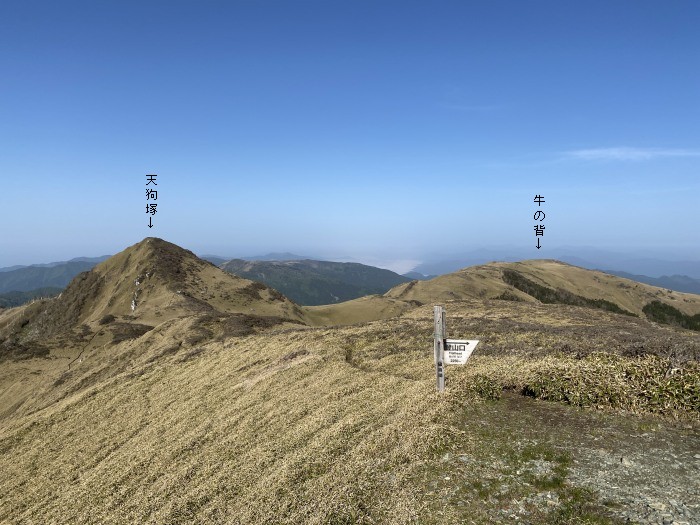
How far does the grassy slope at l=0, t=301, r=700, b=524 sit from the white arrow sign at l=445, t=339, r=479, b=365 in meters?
1.77

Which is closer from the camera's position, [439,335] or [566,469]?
[566,469]

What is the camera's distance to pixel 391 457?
1239cm

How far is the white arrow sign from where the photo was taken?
14250 mm

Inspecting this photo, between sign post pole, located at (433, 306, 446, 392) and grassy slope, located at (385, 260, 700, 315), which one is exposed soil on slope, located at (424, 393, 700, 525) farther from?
grassy slope, located at (385, 260, 700, 315)

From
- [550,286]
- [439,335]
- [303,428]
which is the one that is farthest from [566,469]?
[550,286]

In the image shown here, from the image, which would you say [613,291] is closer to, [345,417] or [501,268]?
[501,268]

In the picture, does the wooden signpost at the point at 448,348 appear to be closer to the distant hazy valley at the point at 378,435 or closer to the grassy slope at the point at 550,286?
the distant hazy valley at the point at 378,435

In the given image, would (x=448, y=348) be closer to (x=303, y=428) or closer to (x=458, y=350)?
(x=458, y=350)

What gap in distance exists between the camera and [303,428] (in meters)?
16.3

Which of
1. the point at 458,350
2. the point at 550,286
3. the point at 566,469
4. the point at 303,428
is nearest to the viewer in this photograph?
the point at 566,469

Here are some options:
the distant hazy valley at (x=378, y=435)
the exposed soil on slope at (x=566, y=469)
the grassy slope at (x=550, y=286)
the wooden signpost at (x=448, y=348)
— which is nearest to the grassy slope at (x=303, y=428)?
the distant hazy valley at (x=378, y=435)

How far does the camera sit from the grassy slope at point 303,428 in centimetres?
1173

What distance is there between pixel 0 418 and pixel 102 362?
10353 mm

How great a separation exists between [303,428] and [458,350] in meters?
6.93
